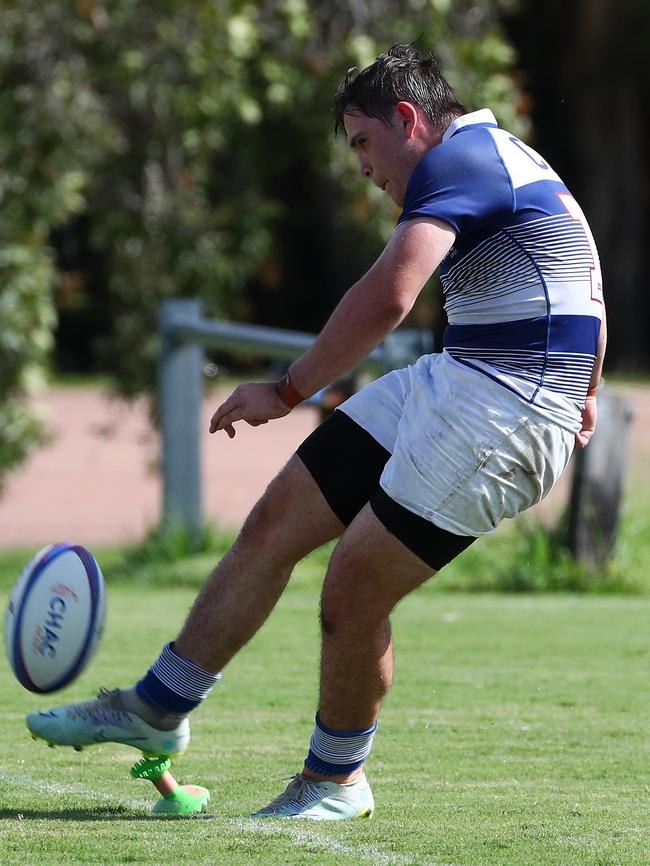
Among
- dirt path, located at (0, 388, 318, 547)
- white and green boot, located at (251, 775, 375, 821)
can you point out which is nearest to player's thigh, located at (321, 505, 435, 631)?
white and green boot, located at (251, 775, 375, 821)

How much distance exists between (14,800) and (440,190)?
2.04 m

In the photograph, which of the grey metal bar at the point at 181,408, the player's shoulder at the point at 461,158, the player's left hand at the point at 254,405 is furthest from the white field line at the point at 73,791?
the grey metal bar at the point at 181,408

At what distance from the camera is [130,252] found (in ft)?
35.6

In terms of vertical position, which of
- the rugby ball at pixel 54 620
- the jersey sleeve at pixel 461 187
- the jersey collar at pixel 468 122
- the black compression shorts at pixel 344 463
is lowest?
the rugby ball at pixel 54 620

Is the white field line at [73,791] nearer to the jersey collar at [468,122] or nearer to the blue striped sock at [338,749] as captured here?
the blue striped sock at [338,749]

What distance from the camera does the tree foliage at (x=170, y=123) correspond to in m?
10.1

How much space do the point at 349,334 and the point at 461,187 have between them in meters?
0.45

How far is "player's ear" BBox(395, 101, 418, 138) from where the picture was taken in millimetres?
3996

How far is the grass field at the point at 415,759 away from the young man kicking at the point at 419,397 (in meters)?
0.26

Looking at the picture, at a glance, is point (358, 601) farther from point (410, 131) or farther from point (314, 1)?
point (314, 1)

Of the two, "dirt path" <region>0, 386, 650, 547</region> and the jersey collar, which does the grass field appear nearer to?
the jersey collar

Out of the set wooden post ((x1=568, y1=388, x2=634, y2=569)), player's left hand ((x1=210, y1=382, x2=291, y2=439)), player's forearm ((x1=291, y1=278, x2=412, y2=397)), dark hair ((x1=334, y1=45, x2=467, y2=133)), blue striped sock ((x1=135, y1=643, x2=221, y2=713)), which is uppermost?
dark hair ((x1=334, y1=45, x2=467, y2=133))

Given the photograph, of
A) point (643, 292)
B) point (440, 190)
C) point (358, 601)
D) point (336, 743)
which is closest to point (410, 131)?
point (440, 190)

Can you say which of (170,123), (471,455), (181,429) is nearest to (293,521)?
(471,455)
